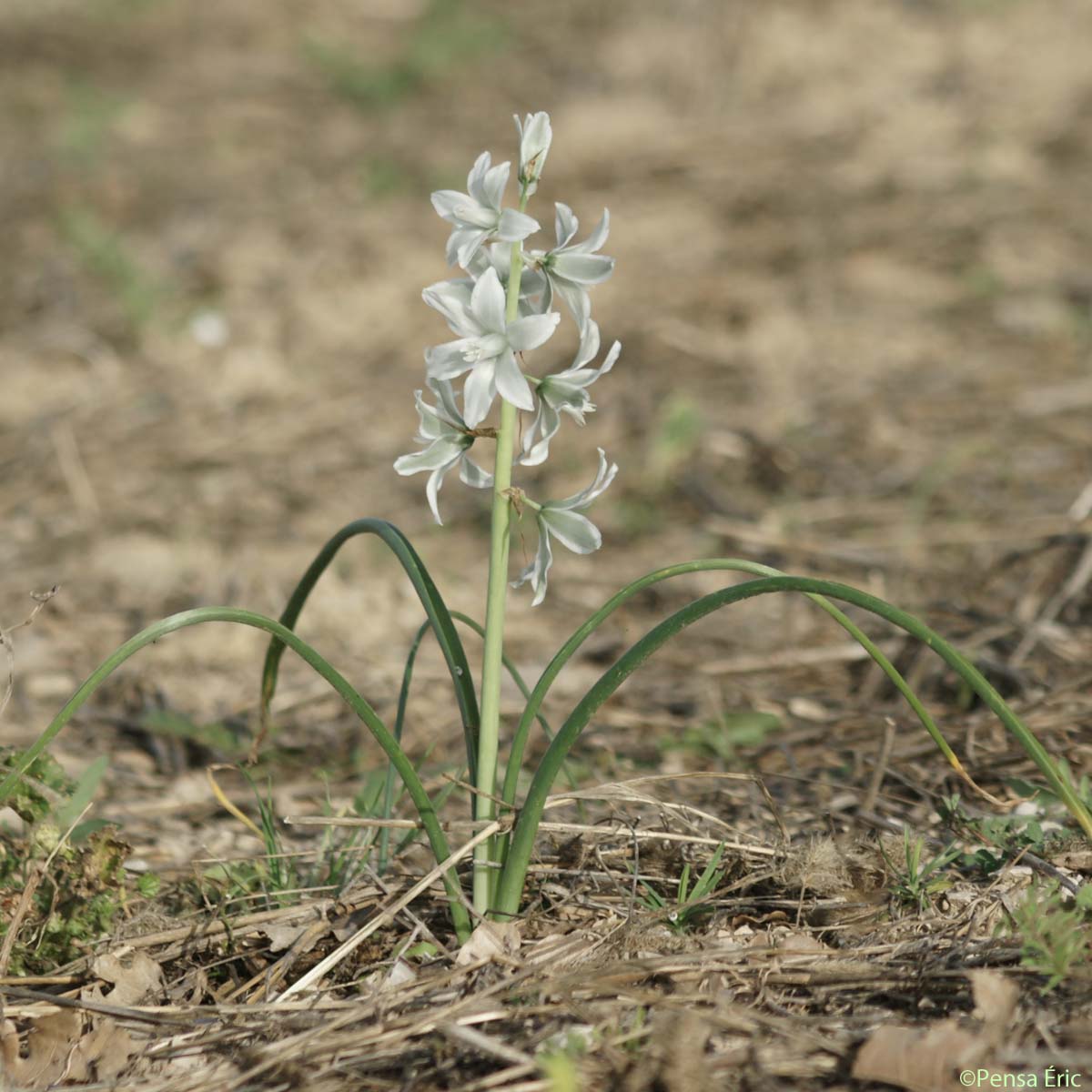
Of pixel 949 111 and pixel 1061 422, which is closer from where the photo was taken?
pixel 1061 422

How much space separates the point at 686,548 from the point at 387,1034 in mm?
2422

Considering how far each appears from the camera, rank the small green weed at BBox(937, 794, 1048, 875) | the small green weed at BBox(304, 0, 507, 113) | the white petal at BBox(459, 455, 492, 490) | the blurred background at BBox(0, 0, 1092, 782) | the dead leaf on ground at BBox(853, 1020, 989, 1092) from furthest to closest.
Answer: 1. the small green weed at BBox(304, 0, 507, 113)
2. the blurred background at BBox(0, 0, 1092, 782)
3. the small green weed at BBox(937, 794, 1048, 875)
4. the white petal at BBox(459, 455, 492, 490)
5. the dead leaf on ground at BBox(853, 1020, 989, 1092)

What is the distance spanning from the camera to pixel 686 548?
3.63 m

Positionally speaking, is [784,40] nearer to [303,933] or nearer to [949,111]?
[949,111]

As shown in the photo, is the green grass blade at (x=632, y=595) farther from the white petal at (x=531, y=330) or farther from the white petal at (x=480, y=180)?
the white petal at (x=480, y=180)

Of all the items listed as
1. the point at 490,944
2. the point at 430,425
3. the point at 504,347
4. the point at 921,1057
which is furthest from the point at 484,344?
the point at 921,1057

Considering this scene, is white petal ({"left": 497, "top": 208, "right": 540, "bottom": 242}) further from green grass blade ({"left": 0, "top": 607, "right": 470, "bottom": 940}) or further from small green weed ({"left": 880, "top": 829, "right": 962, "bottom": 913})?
small green weed ({"left": 880, "top": 829, "right": 962, "bottom": 913})

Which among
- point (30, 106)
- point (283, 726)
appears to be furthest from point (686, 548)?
point (30, 106)

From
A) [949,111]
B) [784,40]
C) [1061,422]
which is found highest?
[784,40]

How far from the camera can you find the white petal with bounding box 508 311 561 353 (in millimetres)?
1323

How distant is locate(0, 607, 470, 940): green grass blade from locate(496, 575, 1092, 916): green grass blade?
12 cm

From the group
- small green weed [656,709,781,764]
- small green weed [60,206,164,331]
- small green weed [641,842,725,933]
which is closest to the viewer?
small green weed [641,842,725,933]

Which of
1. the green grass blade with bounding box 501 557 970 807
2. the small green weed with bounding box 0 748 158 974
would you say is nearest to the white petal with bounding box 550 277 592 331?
the green grass blade with bounding box 501 557 970 807

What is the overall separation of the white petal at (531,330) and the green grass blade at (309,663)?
45cm
